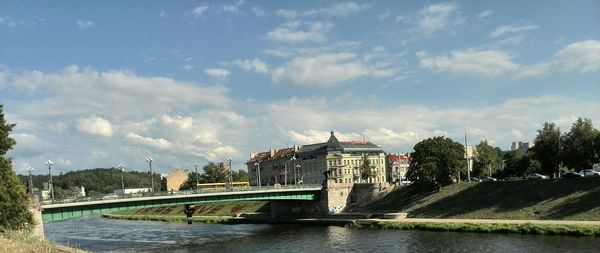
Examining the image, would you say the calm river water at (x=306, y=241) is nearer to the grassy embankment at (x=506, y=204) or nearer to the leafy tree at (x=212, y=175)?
the grassy embankment at (x=506, y=204)

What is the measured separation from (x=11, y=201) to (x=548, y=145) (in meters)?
73.3

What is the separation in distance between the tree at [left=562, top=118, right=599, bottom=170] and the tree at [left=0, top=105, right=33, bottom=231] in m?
71.0

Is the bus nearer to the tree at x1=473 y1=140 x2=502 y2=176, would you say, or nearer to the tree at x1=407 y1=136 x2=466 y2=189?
the tree at x1=407 y1=136 x2=466 y2=189

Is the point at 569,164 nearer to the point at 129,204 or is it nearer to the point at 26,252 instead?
the point at 129,204

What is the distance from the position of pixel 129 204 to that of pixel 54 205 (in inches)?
412

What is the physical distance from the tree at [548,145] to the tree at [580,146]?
7.07ft

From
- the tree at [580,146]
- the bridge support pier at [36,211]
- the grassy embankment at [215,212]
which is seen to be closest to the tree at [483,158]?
the tree at [580,146]

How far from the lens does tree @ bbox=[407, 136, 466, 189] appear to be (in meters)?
93.9

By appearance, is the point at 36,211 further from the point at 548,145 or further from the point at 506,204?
the point at 548,145

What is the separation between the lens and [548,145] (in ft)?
290

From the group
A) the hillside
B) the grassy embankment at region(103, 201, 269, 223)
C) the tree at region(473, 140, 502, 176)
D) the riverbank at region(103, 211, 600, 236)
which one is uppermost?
the tree at region(473, 140, 502, 176)

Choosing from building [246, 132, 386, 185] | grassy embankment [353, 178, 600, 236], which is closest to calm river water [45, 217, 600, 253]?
grassy embankment [353, 178, 600, 236]

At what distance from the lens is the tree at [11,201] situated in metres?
54.0

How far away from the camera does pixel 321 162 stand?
587 feet
